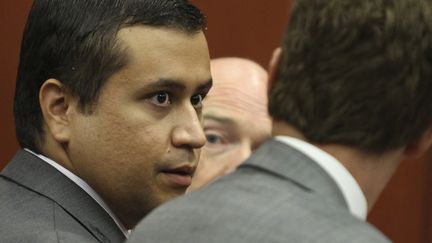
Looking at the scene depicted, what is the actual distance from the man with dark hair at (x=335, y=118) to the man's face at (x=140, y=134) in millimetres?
498

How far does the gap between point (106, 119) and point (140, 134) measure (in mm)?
61

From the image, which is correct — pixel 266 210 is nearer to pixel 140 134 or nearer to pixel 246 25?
pixel 140 134

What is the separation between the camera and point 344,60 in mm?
1206

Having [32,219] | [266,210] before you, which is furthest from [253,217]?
[32,219]

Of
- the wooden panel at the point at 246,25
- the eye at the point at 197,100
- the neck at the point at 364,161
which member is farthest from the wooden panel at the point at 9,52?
the neck at the point at 364,161

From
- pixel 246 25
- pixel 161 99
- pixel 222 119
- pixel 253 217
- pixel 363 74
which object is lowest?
pixel 222 119

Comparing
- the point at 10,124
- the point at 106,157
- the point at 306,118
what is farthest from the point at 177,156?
the point at 10,124

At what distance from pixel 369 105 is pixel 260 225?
0.62 feet

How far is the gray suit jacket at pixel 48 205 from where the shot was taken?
1634 millimetres

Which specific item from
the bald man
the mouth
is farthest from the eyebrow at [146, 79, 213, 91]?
the bald man

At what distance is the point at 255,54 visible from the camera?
270cm

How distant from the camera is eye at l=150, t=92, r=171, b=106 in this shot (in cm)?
175

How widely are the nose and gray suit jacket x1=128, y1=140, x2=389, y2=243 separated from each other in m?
0.50

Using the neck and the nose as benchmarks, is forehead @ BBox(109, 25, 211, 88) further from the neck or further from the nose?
the neck
